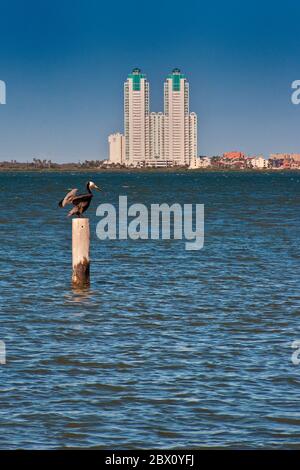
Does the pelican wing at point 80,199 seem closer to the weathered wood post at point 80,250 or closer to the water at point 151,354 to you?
the weathered wood post at point 80,250

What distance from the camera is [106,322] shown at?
22.3m

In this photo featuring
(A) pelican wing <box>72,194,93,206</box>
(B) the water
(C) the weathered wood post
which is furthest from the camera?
(A) pelican wing <box>72,194,93,206</box>

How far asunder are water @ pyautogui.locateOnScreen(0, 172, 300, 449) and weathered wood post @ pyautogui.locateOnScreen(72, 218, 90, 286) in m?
0.40

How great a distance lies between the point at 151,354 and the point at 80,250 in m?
6.88

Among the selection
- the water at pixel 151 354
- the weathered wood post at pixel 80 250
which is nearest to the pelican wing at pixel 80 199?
the weathered wood post at pixel 80 250

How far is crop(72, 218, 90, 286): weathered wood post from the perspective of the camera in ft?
82.5

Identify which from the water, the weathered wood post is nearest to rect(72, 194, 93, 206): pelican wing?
the weathered wood post

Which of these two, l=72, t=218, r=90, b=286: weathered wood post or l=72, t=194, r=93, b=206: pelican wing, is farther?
l=72, t=194, r=93, b=206: pelican wing

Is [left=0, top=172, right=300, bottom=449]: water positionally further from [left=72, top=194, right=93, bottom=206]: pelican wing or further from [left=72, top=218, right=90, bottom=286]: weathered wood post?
[left=72, top=194, right=93, bottom=206]: pelican wing

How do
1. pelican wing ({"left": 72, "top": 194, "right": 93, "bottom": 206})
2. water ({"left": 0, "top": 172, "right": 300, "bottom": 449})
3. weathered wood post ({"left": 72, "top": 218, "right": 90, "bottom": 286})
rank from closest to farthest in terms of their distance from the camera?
water ({"left": 0, "top": 172, "right": 300, "bottom": 449}) → weathered wood post ({"left": 72, "top": 218, "right": 90, "bottom": 286}) → pelican wing ({"left": 72, "top": 194, "right": 93, "bottom": 206})

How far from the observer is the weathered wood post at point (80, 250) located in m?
25.1

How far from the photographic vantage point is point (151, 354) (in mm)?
18984

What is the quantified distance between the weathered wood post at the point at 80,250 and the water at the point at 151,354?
0.40 m
